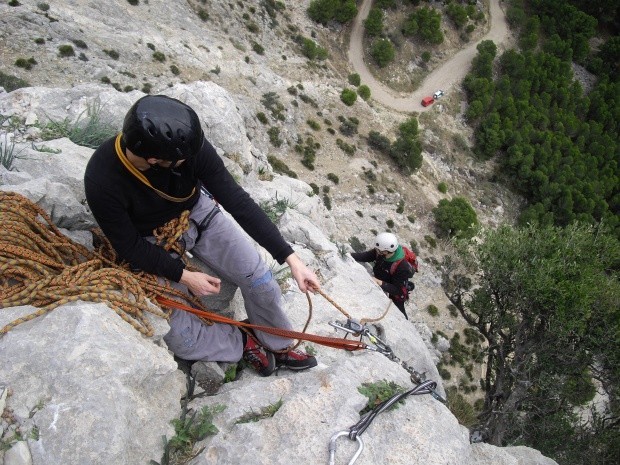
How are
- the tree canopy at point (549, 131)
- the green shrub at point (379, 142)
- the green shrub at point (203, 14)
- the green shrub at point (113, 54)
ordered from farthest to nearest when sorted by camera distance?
the tree canopy at point (549, 131), the green shrub at point (379, 142), the green shrub at point (203, 14), the green shrub at point (113, 54)

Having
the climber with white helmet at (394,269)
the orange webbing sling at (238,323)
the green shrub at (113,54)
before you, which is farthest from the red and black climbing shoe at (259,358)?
the green shrub at (113,54)

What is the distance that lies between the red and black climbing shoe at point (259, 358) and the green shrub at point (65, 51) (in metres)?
28.0

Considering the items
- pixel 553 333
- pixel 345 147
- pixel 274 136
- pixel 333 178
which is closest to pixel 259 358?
pixel 553 333

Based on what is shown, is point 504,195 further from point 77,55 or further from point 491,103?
point 77,55

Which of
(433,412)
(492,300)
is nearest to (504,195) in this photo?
(492,300)

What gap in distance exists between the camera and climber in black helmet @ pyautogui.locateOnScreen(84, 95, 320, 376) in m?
4.07

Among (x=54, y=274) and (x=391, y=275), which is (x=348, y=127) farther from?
(x=54, y=274)

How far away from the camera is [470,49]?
55.1 metres

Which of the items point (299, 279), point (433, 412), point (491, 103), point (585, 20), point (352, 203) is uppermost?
point (585, 20)

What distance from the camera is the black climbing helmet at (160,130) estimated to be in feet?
12.9

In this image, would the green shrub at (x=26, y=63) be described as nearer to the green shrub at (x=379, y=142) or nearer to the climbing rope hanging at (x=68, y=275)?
the green shrub at (x=379, y=142)

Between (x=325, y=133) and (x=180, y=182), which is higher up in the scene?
(x=180, y=182)

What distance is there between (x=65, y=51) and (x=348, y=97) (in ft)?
73.4

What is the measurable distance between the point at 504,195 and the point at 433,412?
4563 cm
